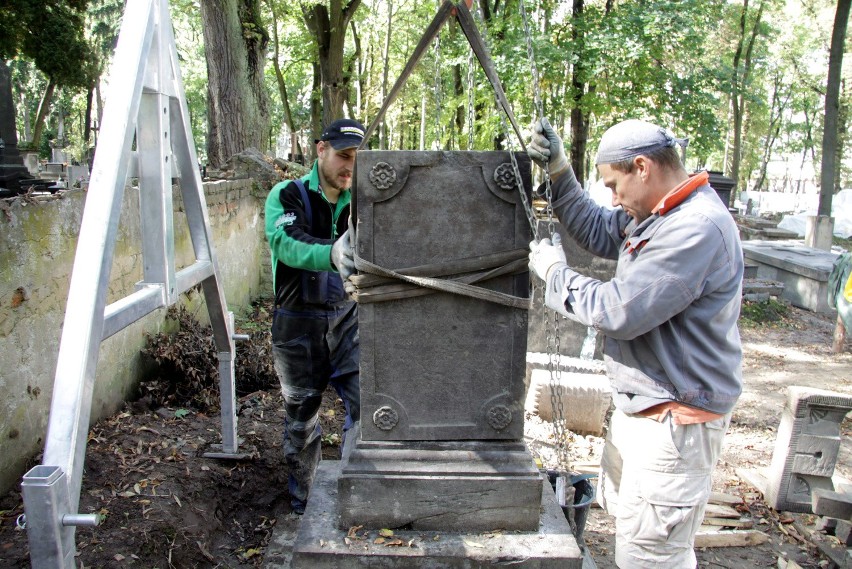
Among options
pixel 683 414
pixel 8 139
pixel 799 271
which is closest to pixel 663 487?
pixel 683 414

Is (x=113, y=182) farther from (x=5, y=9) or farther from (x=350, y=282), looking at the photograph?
(x=5, y=9)

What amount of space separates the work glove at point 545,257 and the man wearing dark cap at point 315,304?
1249 mm

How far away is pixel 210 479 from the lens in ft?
12.7

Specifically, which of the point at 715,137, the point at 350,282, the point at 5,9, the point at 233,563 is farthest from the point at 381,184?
the point at 5,9

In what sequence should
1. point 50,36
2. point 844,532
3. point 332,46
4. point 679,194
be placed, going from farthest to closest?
point 50,36, point 332,46, point 844,532, point 679,194

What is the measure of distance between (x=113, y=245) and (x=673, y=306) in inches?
75.4

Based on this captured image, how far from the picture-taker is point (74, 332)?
2.02 m

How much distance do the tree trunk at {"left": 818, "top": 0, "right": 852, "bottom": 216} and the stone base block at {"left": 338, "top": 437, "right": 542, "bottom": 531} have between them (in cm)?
1561

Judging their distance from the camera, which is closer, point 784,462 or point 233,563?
point 233,563

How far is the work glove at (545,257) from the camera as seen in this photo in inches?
96.1

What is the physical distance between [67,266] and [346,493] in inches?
97.4

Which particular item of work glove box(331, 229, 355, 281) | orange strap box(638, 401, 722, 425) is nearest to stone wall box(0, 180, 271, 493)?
work glove box(331, 229, 355, 281)

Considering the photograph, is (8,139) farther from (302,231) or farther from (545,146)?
(545,146)

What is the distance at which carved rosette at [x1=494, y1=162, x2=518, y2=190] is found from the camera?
8.11 ft
